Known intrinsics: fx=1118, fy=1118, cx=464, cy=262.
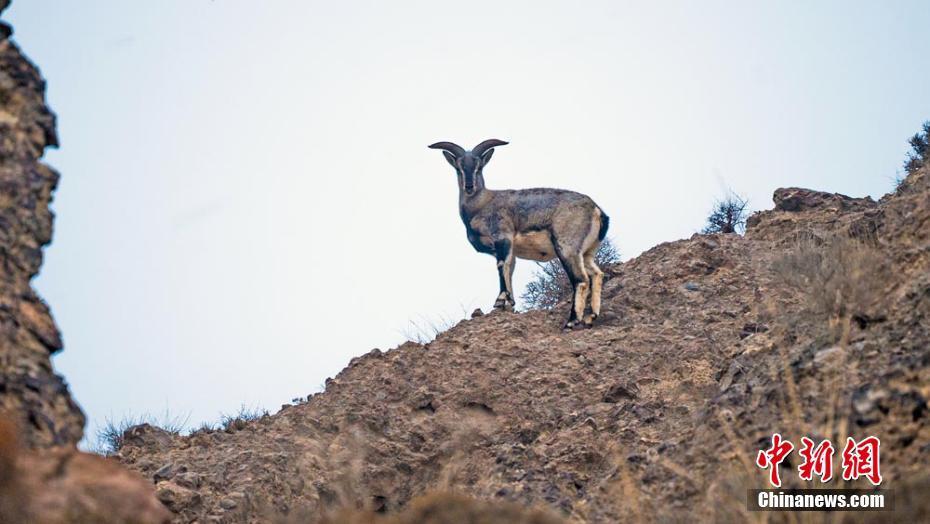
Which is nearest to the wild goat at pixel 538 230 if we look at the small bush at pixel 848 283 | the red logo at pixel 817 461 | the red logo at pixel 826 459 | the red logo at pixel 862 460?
the small bush at pixel 848 283

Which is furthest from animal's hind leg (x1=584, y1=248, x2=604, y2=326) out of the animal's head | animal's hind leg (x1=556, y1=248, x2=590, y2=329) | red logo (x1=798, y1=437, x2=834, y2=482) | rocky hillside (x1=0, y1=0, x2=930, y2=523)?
red logo (x1=798, y1=437, x2=834, y2=482)

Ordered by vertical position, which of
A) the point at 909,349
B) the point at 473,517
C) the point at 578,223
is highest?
the point at 578,223

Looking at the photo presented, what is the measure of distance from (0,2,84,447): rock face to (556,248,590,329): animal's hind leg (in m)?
9.00

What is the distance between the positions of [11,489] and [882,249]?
7396 mm

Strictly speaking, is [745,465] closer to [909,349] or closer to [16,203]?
[909,349]

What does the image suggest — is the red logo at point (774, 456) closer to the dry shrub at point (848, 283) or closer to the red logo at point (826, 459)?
the red logo at point (826, 459)

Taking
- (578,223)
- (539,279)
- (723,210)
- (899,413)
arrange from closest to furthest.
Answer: (899,413), (578,223), (723,210), (539,279)

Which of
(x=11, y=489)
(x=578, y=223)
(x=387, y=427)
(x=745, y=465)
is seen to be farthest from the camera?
(x=578, y=223)

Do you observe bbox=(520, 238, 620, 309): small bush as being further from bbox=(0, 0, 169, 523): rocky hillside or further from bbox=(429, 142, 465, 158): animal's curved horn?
bbox=(0, 0, 169, 523): rocky hillside

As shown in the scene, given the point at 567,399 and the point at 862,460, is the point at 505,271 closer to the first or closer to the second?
the point at 567,399

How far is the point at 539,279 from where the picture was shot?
2211 cm

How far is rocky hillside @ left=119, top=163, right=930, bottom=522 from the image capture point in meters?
7.59

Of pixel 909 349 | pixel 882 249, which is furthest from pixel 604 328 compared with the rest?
pixel 909 349

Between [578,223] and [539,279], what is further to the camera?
[539,279]
